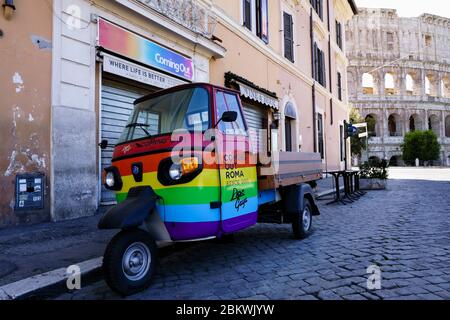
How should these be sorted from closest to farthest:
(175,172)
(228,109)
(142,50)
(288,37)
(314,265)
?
1. (175,172)
2. (314,265)
3. (228,109)
4. (142,50)
5. (288,37)

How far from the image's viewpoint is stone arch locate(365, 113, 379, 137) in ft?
171

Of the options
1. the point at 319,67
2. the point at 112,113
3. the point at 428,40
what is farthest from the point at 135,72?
the point at 428,40

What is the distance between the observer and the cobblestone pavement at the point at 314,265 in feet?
10.3

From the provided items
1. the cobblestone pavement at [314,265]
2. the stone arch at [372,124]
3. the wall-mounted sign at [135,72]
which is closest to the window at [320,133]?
the wall-mounted sign at [135,72]

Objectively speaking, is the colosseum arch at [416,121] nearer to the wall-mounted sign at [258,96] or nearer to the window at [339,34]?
the window at [339,34]

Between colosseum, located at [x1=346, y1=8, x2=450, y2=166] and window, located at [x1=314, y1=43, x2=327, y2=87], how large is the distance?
3416 centimetres

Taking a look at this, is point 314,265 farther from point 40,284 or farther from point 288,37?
point 288,37

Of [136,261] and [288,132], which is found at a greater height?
[288,132]

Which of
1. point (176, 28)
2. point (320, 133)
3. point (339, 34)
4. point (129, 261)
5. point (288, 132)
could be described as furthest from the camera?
point (339, 34)

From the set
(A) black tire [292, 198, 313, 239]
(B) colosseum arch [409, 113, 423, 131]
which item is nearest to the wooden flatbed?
(A) black tire [292, 198, 313, 239]

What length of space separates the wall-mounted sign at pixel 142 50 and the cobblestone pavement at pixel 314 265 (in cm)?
468

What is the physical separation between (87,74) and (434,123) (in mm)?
62982

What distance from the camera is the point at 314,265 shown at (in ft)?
13.1

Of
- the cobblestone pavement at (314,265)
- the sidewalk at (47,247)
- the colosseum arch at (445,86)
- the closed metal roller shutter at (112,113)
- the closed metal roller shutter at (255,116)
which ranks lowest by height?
the cobblestone pavement at (314,265)
